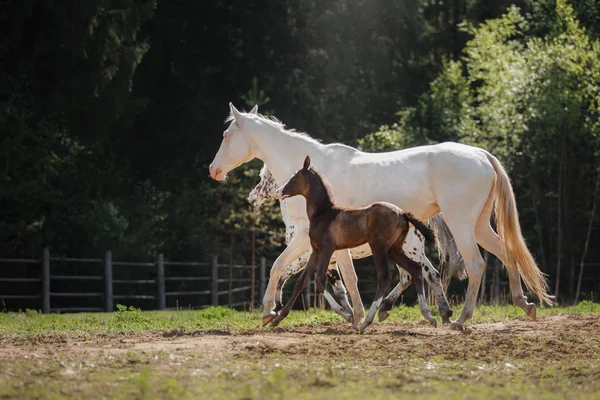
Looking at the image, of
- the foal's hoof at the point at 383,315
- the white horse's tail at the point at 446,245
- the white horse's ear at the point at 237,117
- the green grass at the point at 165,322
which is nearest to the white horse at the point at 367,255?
the foal's hoof at the point at 383,315

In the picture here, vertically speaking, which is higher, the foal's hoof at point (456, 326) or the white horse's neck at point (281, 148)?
the white horse's neck at point (281, 148)

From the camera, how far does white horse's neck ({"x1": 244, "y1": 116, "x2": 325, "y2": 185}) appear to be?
1207 cm

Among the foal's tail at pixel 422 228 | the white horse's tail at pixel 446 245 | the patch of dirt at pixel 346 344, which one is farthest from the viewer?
the white horse's tail at pixel 446 245

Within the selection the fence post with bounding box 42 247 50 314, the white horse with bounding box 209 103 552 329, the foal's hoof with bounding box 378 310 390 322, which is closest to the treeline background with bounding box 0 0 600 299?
the fence post with bounding box 42 247 50 314

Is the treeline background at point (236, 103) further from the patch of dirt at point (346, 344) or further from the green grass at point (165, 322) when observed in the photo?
the patch of dirt at point (346, 344)

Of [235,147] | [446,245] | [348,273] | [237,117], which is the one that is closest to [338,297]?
[348,273]

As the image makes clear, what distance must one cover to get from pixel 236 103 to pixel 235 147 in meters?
19.7

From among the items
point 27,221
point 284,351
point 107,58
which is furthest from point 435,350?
point 107,58

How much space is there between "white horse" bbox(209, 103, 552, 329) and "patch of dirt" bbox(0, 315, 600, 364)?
2.90 feet

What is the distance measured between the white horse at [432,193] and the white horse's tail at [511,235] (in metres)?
0.01

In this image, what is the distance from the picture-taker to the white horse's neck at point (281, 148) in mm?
12070

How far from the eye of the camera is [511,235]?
1184cm

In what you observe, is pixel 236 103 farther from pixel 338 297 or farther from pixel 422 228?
pixel 422 228

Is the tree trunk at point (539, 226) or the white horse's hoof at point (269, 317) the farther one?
the tree trunk at point (539, 226)
